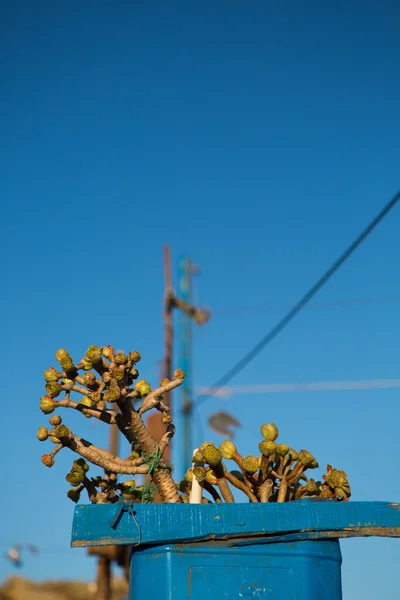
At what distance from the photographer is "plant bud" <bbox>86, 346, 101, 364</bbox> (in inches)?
98.0

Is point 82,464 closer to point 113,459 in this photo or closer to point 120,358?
point 113,459

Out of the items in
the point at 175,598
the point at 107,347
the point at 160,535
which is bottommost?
the point at 175,598

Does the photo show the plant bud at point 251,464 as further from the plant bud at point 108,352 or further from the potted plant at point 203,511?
the plant bud at point 108,352

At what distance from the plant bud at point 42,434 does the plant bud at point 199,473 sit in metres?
0.55

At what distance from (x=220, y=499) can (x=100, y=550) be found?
8.60 metres

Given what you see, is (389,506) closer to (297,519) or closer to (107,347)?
(297,519)

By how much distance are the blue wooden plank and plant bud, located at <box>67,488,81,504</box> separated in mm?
425

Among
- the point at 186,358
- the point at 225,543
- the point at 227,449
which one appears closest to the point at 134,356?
the point at 227,449

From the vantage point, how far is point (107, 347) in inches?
101

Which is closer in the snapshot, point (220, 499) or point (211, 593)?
point (211, 593)

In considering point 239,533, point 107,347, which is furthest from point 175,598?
point 107,347

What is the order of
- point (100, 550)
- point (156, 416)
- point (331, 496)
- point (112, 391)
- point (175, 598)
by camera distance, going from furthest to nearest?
point (100, 550) → point (156, 416) → point (331, 496) → point (112, 391) → point (175, 598)

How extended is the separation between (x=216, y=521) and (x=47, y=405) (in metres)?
0.73

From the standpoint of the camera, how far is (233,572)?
2.28 m
